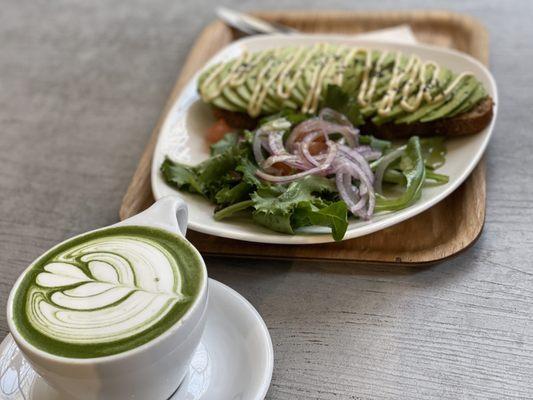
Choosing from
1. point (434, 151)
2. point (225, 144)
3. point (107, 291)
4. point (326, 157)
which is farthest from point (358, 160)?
point (107, 291)

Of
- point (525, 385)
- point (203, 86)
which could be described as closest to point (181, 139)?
point (203, 86)

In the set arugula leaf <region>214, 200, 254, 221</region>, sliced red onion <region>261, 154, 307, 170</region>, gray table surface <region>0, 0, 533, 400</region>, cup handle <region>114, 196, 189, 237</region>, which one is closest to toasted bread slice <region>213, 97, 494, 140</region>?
gray table surface <region>0, 0, 533, 400</region>

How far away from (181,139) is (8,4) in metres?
1.61

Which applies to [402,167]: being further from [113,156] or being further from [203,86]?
[113,156]

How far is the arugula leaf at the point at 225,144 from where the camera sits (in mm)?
1798

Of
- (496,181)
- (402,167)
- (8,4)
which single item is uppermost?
(8,4)

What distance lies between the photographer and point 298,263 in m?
1.54

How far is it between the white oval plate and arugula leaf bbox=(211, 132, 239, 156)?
105mm

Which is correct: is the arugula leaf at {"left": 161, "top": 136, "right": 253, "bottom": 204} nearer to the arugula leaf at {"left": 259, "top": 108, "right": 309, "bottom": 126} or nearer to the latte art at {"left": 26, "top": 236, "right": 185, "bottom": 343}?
the arugula leaf at {"left": 259, "top": 108, "right": 309, "bottom": 126}

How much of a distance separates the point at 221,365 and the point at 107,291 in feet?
0.92

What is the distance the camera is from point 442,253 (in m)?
1.49

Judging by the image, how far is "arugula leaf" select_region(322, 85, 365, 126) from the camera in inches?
72.2

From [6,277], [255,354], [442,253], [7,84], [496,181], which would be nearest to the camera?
[255,354]

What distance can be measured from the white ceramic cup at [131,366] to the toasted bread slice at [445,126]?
3.15 feet
